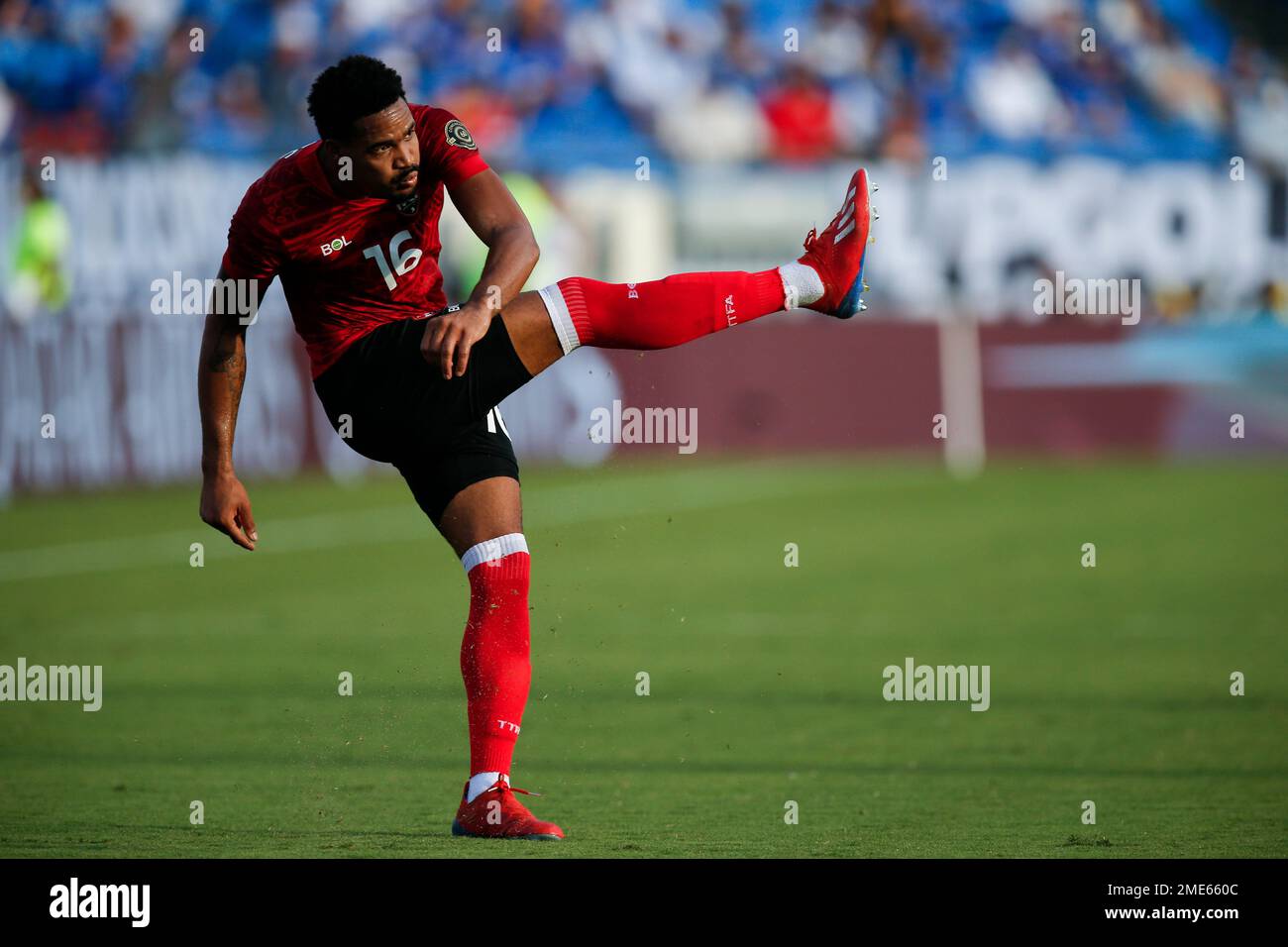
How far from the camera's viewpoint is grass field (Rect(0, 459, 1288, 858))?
6.35 m

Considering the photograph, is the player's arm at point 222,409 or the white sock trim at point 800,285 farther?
the white sock trim at point 800,285

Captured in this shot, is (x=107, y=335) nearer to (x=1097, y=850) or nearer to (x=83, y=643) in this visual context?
(x=83, y=643)

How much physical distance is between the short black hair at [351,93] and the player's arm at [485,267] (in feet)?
1.31

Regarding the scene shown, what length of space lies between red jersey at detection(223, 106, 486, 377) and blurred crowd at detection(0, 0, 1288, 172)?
1521 centimetres

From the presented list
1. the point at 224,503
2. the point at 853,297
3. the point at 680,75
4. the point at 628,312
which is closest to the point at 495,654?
the point at 224,503

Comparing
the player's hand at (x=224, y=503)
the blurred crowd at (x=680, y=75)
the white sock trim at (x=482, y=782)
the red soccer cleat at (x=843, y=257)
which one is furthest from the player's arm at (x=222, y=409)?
the blurred crowd at (x=680, y=75)

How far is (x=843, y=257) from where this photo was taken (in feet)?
20.7

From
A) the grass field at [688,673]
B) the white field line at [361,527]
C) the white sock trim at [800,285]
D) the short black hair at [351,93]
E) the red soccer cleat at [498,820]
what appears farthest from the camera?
the white field line at [361,527]

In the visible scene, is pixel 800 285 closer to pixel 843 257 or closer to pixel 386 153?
pixel 843 257

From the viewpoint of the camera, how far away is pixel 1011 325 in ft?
69.5

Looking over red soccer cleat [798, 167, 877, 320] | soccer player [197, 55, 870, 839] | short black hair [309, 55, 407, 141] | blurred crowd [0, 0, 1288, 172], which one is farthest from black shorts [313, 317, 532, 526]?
blurred crowd [0, 0, 1288, 172]

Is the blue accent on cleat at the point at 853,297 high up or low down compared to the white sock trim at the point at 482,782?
up

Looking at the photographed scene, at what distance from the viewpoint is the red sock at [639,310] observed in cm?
601

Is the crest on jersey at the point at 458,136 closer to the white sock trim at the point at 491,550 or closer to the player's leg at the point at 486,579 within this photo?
the player's leg at the point at 486,579
